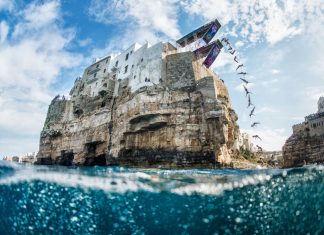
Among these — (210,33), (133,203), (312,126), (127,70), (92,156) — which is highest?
(210,33)

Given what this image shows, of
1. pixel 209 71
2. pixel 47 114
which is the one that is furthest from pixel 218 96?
pixel 47 114

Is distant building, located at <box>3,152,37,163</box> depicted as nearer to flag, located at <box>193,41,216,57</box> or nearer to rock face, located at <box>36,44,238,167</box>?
rock face, located at <box>36,44,238,167</box>

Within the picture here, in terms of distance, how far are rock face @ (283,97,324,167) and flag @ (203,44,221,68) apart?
49.0 ft

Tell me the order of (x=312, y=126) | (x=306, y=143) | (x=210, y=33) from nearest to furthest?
(x=210, y=33)
(x=312, y=126)
(x=306, y=143)

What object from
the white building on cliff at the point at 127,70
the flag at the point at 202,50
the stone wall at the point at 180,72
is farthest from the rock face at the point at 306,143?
the white building on cliff at the point at 127,70

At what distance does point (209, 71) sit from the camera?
35.0 metres

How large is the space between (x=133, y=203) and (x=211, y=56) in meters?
26.7

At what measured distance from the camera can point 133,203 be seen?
8305 mm

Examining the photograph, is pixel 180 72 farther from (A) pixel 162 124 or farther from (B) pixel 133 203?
(B) pixel 133 203

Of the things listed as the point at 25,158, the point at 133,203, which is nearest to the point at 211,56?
the point at 133,203

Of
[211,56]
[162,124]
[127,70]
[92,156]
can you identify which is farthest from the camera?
[127,70]

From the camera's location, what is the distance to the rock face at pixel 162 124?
2561 cm

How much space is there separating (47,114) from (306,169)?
40.5 m

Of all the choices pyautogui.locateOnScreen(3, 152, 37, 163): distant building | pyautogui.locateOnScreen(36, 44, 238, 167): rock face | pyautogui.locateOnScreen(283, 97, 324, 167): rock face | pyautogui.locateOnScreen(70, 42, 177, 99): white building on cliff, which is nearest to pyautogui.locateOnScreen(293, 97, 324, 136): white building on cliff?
pyautogui.locateOnScreen(283, 97, 324, 167): rock face
